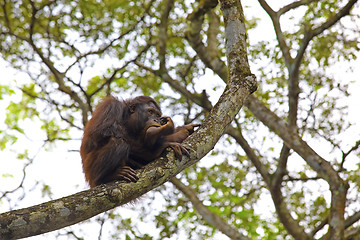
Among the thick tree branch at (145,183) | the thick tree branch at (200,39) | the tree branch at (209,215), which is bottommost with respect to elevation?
the thick tree branch at (145,183)

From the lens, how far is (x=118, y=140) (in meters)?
4.62

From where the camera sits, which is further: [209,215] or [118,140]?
[209,215]

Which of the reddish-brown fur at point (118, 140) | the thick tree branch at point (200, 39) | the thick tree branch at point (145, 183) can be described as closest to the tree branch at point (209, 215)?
the thick tree branch at point (200, 39)

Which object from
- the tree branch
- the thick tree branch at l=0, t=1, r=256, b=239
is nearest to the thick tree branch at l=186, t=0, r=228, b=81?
the tree branch

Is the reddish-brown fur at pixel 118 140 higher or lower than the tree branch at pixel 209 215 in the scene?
lower

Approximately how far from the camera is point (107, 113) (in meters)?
4.87

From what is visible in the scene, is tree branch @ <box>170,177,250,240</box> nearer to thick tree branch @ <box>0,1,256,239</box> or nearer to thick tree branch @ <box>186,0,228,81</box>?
thick tree branch @ <box>186,0,228,81</box>

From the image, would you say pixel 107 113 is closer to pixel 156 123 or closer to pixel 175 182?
pixel 156 123

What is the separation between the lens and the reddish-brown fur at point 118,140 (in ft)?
14.4

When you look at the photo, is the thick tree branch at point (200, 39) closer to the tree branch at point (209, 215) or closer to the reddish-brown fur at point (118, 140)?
the tree branch at point (209, 215)

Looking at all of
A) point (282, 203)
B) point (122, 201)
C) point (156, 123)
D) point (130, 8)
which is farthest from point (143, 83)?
point (122, 201)

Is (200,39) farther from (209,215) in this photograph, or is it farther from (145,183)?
(145,183)

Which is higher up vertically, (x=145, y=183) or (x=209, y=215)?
(x=209, y=215)

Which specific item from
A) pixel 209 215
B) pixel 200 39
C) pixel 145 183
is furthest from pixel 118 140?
pixel 209 215
